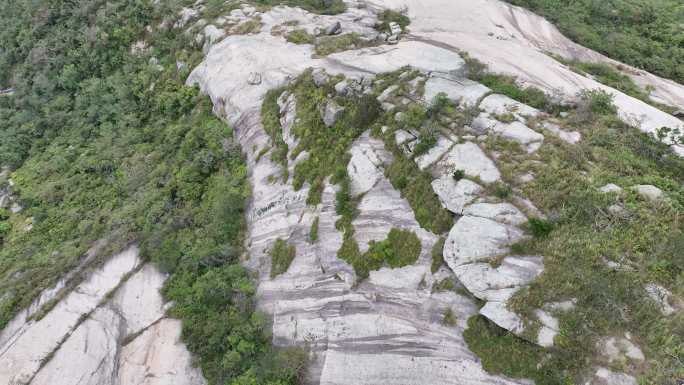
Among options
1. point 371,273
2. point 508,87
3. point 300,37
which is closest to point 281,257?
point 371,273

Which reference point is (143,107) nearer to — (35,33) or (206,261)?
(206,261)

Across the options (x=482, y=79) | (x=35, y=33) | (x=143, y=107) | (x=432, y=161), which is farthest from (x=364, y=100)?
(x=35, y=33)

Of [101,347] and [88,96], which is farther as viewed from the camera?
[88,96]

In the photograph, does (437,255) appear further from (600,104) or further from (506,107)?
(600,104)

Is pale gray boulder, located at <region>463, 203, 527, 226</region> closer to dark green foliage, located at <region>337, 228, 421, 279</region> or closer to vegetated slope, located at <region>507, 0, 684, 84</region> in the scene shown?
dark green foliage, located at <region>337, 228, 421, 279</region>

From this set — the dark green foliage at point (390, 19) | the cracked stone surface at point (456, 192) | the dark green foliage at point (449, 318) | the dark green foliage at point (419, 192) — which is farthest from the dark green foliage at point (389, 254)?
the dark green foliage at point (390, 19)
